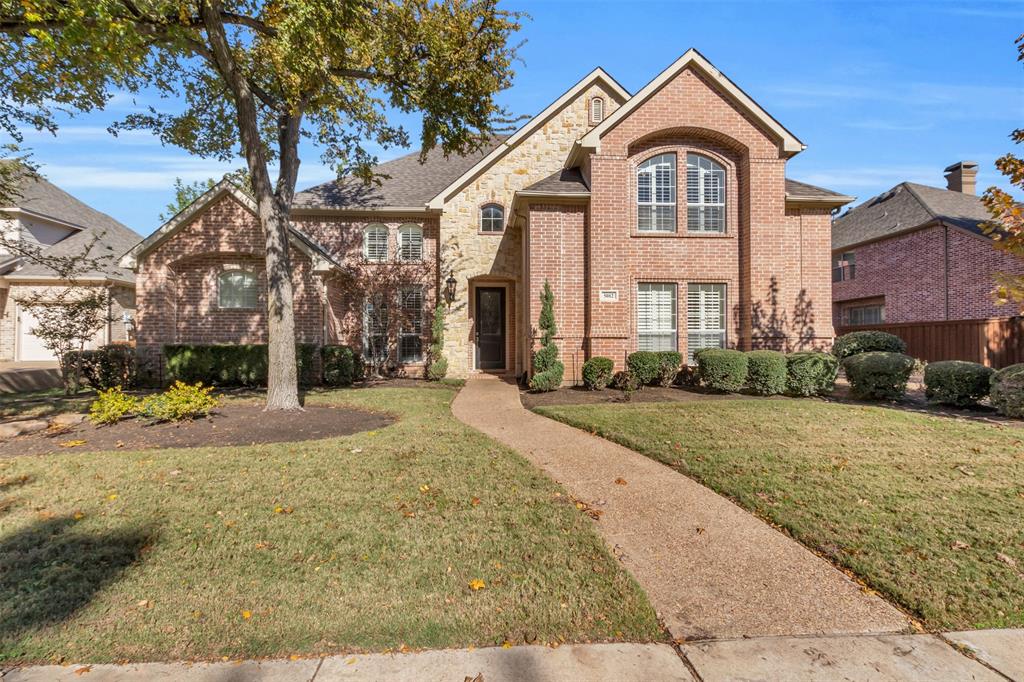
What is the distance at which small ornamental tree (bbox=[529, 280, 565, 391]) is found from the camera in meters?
11.3

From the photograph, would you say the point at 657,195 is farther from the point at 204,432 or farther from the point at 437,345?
the point at 204,432

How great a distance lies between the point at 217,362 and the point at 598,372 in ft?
32.3

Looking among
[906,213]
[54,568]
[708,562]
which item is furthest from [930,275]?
[54,568]

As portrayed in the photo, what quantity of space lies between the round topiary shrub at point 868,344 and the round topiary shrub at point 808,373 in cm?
518

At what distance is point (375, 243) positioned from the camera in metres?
15.7

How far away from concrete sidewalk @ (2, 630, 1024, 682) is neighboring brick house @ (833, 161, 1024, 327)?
1908 cm

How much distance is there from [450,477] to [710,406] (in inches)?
223

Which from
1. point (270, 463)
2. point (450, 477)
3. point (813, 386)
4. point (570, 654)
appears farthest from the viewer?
point (813, 386)

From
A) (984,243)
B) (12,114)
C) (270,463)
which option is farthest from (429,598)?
(984,243)

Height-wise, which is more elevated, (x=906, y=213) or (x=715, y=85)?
(x=715, y=85)

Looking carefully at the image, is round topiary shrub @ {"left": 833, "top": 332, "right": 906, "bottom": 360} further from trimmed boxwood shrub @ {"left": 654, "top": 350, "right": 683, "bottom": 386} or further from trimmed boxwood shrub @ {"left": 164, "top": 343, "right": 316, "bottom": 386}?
trimmed boxwood shrub @ {"left": 164, "top": 343, "right": 316, "bottom": 386}

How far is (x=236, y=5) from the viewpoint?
27.6 feet

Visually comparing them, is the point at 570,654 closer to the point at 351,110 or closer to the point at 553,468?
the point at 553,468

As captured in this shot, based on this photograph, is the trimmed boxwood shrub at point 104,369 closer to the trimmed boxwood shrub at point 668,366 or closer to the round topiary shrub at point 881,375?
the trimmed boxwood shrub at point 668,366
